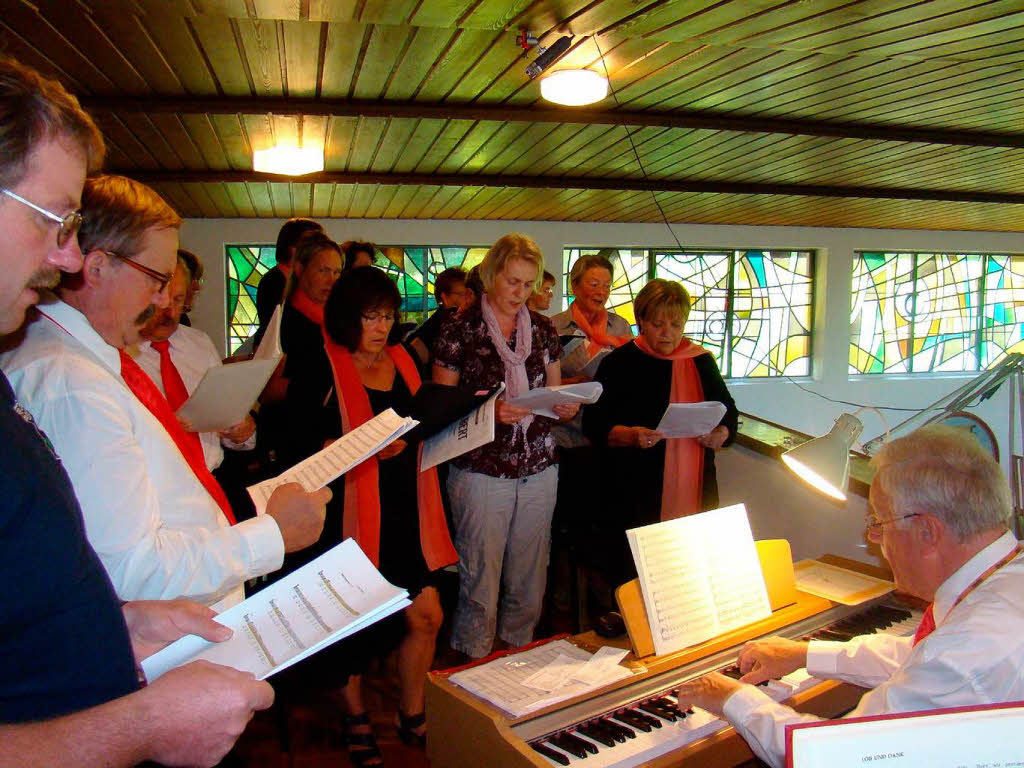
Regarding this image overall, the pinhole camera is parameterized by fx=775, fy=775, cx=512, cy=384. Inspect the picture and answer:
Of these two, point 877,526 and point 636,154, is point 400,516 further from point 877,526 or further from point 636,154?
point 636,154

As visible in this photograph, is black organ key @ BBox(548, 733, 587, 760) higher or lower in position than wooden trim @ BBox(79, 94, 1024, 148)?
lower

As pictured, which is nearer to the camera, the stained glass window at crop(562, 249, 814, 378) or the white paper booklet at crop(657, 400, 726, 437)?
the white paper booklet at crop(657, 400, 726, 437)

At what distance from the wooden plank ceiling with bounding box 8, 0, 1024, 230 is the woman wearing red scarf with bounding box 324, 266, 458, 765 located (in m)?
1.14

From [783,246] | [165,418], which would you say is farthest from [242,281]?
[165,418]

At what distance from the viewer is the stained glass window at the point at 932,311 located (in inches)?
420

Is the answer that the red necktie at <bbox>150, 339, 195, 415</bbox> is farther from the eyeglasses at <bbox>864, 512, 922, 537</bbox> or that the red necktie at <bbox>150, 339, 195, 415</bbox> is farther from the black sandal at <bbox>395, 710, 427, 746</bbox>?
the eyeglasses at <bbox>864, 512, 922, 537</bbox>

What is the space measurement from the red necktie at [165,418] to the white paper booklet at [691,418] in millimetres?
1683

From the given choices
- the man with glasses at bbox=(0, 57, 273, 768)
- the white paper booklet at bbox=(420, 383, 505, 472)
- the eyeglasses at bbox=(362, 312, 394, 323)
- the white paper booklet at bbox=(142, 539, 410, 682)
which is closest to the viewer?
the man with glasses at bbox=(0, 57, 273, 768)

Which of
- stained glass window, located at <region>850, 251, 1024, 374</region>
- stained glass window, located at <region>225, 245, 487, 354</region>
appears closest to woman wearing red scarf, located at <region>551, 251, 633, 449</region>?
stained glass window, located at <region>225, 245, 487, 354</region>

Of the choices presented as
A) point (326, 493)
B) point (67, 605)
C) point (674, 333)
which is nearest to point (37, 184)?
point (67, 605)

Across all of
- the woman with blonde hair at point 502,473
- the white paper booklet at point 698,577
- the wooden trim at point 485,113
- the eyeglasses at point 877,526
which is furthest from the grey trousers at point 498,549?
the wooden trim at point 485,113

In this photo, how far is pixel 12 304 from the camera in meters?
0.84

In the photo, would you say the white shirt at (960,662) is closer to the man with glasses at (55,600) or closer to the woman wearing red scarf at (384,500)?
the man with glasses at (55,600)

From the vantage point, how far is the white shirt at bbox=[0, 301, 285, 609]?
45.0 inches
